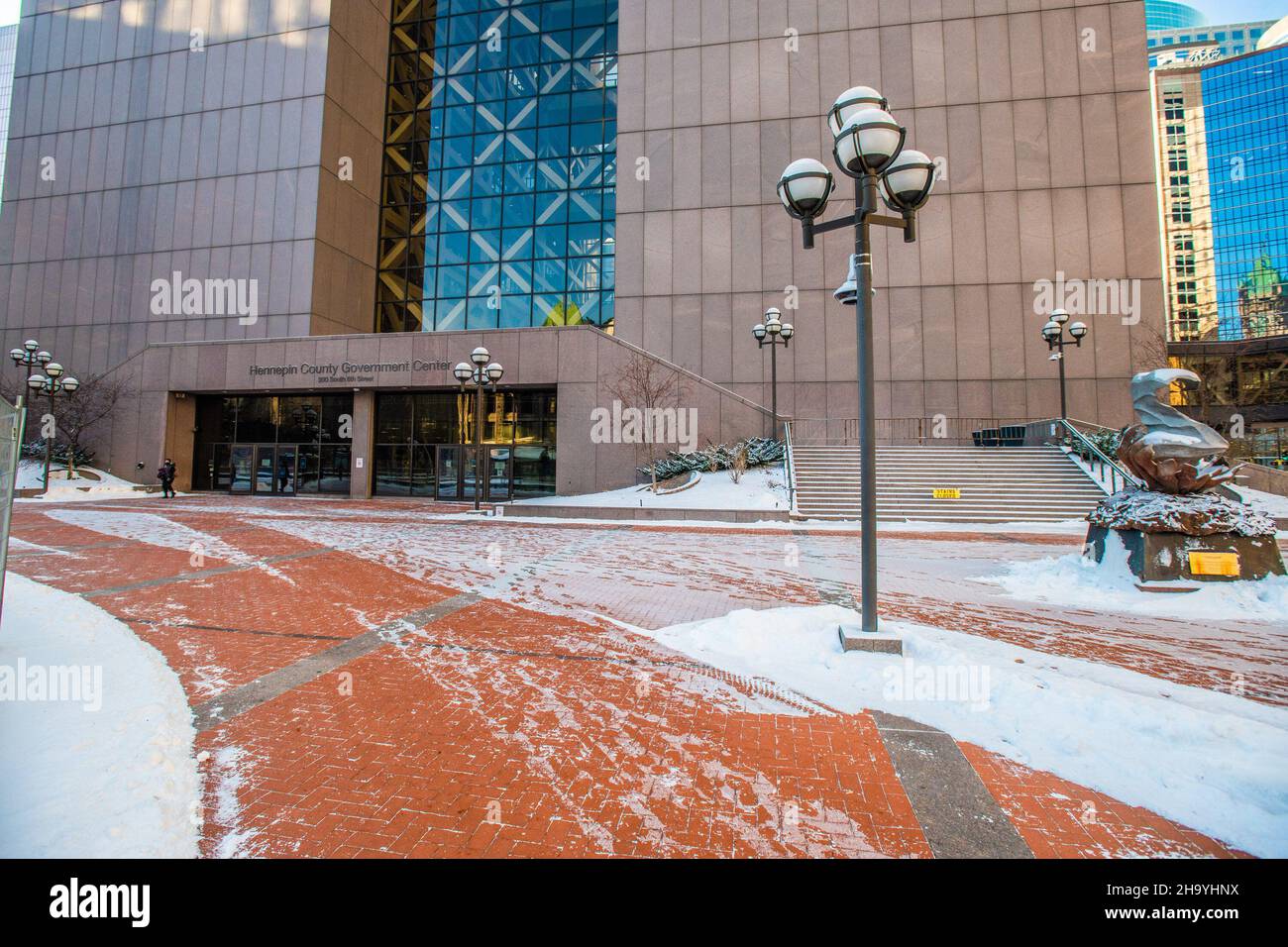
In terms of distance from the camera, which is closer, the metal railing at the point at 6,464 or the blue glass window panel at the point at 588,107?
the metal railing at the point at 6,464

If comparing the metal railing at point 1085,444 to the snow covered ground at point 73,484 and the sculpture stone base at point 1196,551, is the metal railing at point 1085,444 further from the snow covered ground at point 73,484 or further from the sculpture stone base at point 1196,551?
the snow covered ground at point 73,484

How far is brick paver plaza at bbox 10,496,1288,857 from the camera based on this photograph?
102 inches

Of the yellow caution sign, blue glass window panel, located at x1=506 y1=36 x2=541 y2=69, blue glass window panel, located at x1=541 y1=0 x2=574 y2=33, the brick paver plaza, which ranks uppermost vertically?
blue glass window panel, located at x1=541 y1=0 x2=574 y2=33

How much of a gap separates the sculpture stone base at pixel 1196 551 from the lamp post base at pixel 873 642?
16.4ft

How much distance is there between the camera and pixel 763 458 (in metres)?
21.3

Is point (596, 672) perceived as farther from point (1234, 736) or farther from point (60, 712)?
point (1234, 736)

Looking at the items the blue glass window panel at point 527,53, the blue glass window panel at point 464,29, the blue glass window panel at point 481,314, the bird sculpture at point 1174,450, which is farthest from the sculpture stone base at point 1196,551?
the blue glass window panel at point 464,29

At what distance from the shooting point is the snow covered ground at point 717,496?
60.3 feet

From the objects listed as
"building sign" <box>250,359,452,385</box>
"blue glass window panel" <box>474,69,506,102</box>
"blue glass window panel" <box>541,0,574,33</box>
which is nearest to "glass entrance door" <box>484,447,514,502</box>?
"building sign" <box>250,359,452,385</box>

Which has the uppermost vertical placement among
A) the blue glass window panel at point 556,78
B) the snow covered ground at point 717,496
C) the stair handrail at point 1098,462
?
the blue glass window panel at point 556,78

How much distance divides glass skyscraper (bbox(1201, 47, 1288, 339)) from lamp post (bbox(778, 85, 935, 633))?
95.4m

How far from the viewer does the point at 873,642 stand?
4.98m

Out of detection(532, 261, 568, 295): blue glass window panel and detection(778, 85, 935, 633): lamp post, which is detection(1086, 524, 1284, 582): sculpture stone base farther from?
detection(532, 261, 568, 295): blue glass window panel
